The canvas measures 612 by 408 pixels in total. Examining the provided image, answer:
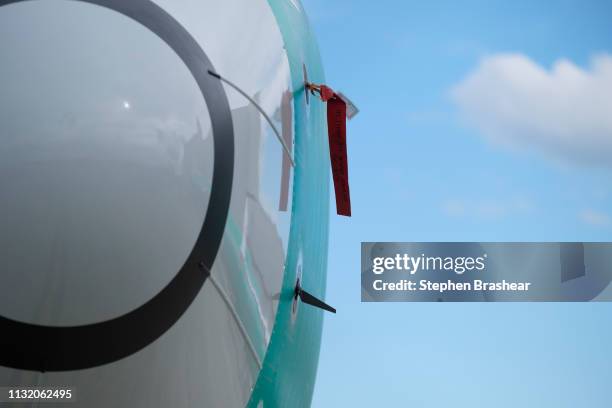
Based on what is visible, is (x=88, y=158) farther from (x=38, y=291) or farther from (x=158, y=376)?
(x=158, y=376)

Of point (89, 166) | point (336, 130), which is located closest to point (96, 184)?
point (89, 166)

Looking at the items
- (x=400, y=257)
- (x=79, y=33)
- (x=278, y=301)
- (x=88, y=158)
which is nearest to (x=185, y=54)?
(x=79, y=33)

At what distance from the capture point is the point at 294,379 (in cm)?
399

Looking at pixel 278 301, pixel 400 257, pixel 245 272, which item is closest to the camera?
pixel 245 272

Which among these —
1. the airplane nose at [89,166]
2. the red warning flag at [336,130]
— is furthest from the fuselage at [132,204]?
the red warning flag at [336,130]

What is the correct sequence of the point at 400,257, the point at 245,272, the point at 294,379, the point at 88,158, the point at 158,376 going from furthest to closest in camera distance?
the point at 400,257 < the point at 294,379 < the point at 245,272 < the point at 158,376 < the point at 88,158

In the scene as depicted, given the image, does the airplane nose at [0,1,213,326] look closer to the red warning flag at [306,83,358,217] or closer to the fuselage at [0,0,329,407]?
the fuselage at [0,0,329,407]

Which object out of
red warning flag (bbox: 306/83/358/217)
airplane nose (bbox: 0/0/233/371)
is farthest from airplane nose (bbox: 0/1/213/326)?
red warning flag (bbox: 306/83/358/217)

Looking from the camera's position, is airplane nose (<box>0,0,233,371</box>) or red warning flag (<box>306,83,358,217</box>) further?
red warning flag (<box>306,83,358,217</box>)

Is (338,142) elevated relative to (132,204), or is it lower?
elevated

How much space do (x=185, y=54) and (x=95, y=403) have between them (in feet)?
3.71

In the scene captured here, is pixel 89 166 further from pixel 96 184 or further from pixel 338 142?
pixel 338 142

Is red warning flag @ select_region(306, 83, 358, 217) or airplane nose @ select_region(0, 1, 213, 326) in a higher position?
red warning flag @ select_region(306, 83, 358, 217)

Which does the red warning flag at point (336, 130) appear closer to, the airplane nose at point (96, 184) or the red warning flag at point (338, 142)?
the red warning flag at point (338, 142)
